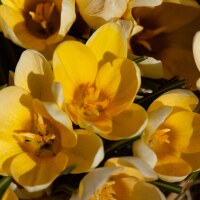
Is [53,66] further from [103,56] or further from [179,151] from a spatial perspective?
[179,151]

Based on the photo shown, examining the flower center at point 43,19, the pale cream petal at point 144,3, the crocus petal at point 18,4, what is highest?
the crocus petal at point 18,4

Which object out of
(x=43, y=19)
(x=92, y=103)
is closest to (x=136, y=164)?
(x=92, y=103)

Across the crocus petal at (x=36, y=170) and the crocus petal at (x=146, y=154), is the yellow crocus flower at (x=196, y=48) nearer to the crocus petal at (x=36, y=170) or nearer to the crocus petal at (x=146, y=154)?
the crocus petal at (x=146, y=154)

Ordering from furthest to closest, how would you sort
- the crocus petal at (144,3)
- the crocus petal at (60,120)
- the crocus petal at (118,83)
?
the crocus petal at (144,3) → the crocus petal at (118,83) → the crocus petal at (60,120)

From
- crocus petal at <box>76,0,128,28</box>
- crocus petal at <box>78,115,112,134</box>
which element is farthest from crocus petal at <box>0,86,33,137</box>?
crocus petal at <box>76,0,128,28</box>

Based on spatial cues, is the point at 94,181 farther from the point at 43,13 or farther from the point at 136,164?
the point at 43,13

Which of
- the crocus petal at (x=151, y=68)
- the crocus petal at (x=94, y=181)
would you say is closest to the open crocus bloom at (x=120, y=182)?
the crocus petal at (x=94, y=181)

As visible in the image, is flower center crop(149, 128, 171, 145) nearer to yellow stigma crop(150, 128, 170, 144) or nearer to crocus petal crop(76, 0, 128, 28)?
yellow stigma crop(150, 128, 170, 144)
